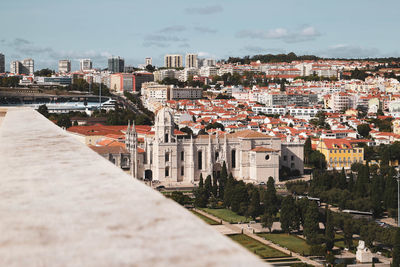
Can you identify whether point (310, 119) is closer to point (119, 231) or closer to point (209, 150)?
point (209, 150)

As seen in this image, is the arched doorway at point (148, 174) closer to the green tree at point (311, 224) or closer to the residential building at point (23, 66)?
the green tree at point (311, 224)

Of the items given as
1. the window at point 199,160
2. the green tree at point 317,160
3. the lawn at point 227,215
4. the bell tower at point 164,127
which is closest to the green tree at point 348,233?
the lawn at point 227,215

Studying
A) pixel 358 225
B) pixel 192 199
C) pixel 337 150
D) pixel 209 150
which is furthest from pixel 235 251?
pixel 337 150

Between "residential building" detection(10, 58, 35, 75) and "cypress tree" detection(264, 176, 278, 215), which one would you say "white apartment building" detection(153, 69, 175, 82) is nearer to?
"residential building" detection(10, 58, 35, 75)

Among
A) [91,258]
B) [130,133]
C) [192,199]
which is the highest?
[91,258]

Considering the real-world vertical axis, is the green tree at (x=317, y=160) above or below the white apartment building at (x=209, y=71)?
below
